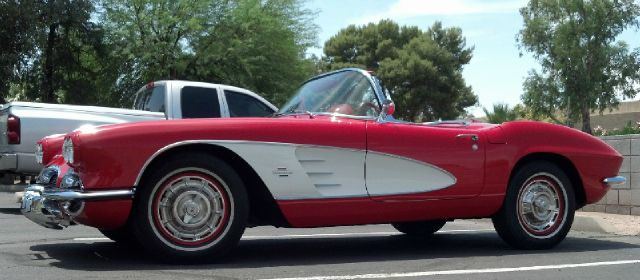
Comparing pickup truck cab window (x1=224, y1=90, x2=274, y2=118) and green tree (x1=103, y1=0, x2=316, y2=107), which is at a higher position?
green tree (x1=103, y1=0, x2=316, y2=107)

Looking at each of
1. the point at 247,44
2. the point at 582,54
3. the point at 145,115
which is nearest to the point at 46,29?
the point at 247,44

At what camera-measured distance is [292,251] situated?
6152 millimetres

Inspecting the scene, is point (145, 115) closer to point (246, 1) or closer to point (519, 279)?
point (519, 279)

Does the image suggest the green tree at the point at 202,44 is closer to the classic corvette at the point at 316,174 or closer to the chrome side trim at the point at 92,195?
the classic corvette at the point at 316,174

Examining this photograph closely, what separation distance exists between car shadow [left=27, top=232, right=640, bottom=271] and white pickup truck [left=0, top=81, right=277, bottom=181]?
11.4 ft

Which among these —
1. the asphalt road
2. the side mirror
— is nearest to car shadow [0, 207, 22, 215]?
the asphalt road

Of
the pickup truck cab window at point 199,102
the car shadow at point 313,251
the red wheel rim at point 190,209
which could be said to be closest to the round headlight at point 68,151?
the red wheel rim at point 190,209

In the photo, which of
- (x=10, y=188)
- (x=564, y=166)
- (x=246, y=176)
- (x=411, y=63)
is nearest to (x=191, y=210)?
(x=246, y=176)

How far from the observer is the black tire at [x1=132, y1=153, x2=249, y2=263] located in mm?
5059

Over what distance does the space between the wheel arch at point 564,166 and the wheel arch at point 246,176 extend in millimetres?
2030

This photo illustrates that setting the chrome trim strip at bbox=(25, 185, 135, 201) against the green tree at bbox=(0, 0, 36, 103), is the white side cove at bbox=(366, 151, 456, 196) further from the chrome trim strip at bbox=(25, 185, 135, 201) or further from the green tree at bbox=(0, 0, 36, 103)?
the green tree at bbox=(0, 0, 36, 103)

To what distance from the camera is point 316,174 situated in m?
5.46

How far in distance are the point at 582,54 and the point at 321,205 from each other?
4308 cm

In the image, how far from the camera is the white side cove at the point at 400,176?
5.63m
